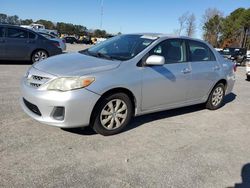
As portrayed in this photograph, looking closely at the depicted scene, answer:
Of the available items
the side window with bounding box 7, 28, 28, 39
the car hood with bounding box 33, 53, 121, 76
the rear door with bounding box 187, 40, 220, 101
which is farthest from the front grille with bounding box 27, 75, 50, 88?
the side window with bounding box 7, 28, 28, 39

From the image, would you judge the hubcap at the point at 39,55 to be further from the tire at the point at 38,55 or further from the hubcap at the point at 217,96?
the hubcap at the point at 217,96

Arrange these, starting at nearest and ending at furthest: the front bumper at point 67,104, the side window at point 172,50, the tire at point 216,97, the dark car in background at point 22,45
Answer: the front bumper at point 67,104 → the side window at point 172,50 → the tire at point 216,97 → the dark car in background at point 22,45

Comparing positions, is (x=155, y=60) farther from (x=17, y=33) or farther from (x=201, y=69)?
(x=17, y=33)

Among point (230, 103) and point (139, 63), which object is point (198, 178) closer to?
point (139, 63)

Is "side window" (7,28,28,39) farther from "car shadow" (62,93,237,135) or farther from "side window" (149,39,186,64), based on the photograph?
"side window" (149,39,186,64)

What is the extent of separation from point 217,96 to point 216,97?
0.13 feet

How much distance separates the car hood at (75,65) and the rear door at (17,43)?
707 centimetres

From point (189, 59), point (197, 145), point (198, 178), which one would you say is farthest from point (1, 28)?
point (198, 178)

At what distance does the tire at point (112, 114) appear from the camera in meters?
4.59

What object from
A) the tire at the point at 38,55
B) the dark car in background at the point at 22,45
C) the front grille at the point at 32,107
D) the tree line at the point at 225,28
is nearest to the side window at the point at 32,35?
the dark car in background at the point at 22,45

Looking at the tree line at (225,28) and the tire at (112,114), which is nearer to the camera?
the tire at (112,114)

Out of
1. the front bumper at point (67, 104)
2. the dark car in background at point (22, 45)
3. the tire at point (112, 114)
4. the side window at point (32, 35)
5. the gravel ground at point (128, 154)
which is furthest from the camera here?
the side window at point (32, 35)

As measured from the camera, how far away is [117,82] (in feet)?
15.2

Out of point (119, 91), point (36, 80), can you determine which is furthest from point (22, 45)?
point (119, 91)
